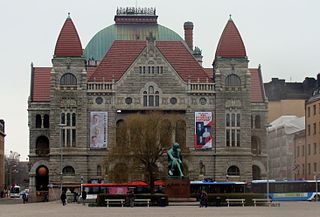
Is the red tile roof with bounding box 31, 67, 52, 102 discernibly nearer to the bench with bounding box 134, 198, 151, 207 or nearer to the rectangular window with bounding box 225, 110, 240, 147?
the rectangular window with bounding box 225, 110, 240, 147

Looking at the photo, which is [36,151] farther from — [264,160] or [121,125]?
[264,160]

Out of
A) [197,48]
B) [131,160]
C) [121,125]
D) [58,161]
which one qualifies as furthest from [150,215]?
[197,48]

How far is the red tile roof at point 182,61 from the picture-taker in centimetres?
12719

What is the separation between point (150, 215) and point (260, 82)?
8239cm

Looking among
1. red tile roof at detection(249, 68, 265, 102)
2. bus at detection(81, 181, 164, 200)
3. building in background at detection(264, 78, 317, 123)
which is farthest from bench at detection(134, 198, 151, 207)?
building in background at detection(264, 78, 317, 123)

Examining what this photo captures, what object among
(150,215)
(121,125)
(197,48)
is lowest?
(150,215)

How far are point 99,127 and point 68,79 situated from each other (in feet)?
26.1

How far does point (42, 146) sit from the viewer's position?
427 feet

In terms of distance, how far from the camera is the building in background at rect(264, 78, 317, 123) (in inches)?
7037

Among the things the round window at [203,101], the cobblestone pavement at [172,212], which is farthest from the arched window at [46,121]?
the cobblestone pavement at [172,212]

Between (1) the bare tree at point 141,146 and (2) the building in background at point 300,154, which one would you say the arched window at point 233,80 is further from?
(2) the building in background at point 300,154

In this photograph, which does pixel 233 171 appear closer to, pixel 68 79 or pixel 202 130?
pixel 202 130

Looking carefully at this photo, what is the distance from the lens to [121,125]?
384 ft

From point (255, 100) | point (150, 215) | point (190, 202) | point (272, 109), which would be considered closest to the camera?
point (150, 215)
